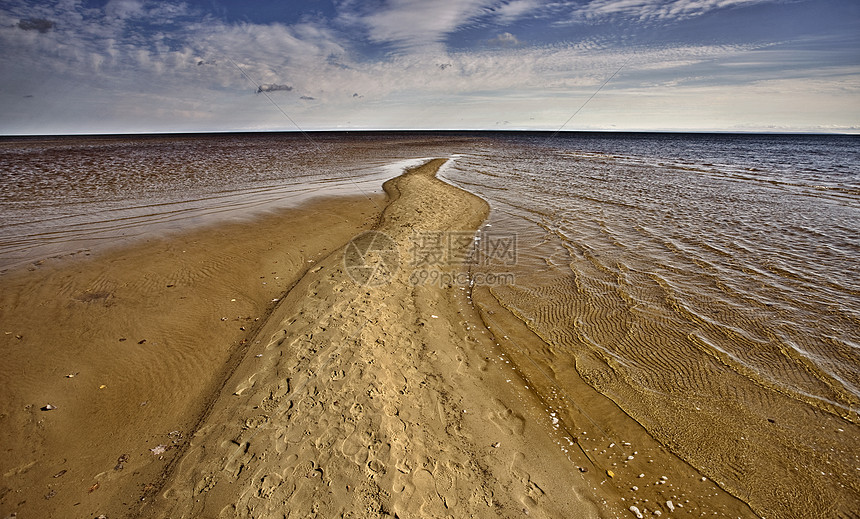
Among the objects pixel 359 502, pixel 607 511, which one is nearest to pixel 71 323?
pixel 359 502

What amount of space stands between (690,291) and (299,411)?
28.4 feet

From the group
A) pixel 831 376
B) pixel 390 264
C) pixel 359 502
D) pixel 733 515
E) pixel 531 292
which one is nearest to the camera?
pixel 359 502

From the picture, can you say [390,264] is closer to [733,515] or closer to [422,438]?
[422,438]

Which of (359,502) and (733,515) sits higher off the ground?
(359,502)

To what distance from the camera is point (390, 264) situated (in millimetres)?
9273

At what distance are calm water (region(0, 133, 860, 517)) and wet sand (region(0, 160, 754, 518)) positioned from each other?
32.6 inches

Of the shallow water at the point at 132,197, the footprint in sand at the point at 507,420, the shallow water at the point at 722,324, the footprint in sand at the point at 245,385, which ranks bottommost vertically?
the footprint in sand at the point at 507,420

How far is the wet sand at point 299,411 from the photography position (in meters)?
3.75

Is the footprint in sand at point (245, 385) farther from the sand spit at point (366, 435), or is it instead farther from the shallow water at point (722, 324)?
the shallow water at point (722, 324)

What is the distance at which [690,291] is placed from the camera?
8.27m

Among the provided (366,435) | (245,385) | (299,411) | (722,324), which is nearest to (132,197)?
(245,385)

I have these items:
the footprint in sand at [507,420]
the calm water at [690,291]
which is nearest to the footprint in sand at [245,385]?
the footprint in sand at [507,420]

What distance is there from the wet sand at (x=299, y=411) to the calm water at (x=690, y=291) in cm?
83

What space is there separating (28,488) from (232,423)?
198 cm
